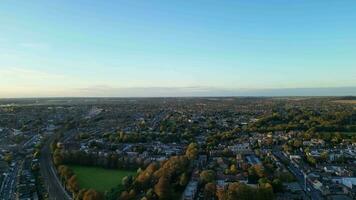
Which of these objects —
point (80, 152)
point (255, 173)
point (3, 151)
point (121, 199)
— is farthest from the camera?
point (3, 151)

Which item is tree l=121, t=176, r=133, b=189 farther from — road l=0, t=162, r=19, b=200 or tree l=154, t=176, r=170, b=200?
road l=0, t=162, r=19, b=200

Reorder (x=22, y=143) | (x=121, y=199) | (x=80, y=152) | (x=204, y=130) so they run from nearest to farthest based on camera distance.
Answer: (x=121, y=199) < (x=80, y=152) < (x=22, y=143) < (x=204, y=130)

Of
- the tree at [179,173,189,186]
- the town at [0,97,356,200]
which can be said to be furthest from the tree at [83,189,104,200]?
the tree at [179,173,189,186]

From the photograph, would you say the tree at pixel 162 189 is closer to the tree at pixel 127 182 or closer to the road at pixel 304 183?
the tree at pixel 127 182

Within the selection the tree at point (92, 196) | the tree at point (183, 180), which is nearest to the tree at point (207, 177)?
the tree at point (183, 180)

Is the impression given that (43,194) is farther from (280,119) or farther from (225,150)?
(280,119)

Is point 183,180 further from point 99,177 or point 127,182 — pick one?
point 99,177

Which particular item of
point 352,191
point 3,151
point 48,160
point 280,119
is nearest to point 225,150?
point 352,191

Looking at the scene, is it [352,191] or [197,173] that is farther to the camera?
[197,173]
